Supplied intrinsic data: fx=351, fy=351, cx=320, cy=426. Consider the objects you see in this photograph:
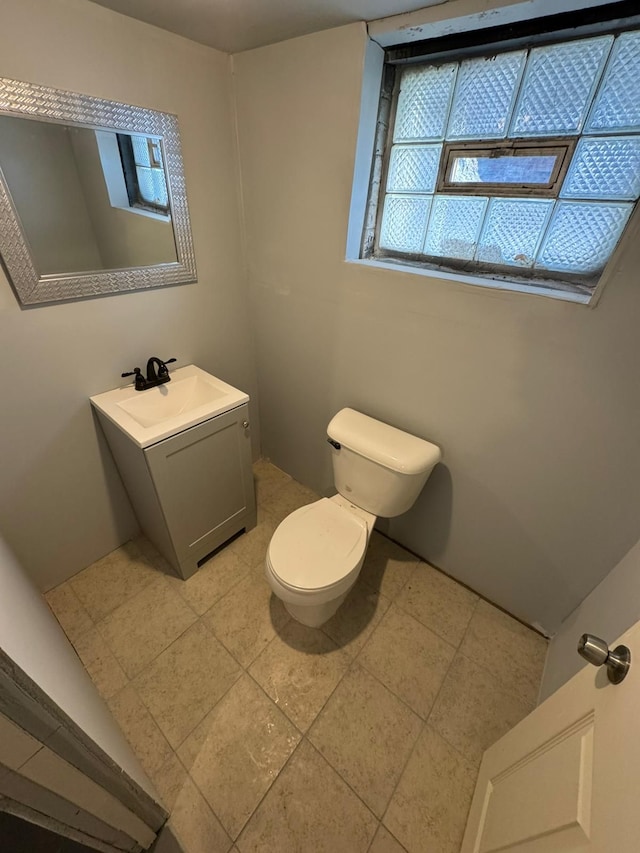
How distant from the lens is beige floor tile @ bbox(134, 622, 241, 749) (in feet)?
3.92

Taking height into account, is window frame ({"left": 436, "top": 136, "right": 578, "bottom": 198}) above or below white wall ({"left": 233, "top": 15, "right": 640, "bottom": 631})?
above

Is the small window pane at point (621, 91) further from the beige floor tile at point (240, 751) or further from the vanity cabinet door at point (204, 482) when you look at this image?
the beige floor tile at point (240, 751)

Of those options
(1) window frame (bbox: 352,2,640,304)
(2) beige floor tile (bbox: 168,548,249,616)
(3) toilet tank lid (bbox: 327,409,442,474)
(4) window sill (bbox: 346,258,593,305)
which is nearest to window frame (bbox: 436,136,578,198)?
(1) window frame (bbox: 352,2,640,304)

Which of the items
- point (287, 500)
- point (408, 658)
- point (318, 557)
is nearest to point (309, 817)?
point (408, 658)

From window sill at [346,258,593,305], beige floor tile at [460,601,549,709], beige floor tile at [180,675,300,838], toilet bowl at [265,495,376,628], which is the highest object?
window sill at [346,258,593,305]

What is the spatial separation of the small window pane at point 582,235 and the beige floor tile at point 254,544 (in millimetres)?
1634

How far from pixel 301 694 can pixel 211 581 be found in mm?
613

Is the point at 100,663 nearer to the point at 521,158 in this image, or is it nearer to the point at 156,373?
the point at 156,373

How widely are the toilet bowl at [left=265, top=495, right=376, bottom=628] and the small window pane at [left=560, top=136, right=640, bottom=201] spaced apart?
49.1 inches

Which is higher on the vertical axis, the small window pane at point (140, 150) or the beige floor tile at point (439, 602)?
the small window pane at point (140, 150)

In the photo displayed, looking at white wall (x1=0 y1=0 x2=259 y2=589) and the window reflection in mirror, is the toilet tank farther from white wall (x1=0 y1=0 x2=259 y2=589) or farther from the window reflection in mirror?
the window reflection in mirror

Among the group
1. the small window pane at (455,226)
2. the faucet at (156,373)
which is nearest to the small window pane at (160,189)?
the faucet at (156,373)

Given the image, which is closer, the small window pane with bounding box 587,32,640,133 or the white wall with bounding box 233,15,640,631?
the small window pane with bounding box 587,32,640,133

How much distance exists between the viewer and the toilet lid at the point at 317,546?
1204 millimetres
